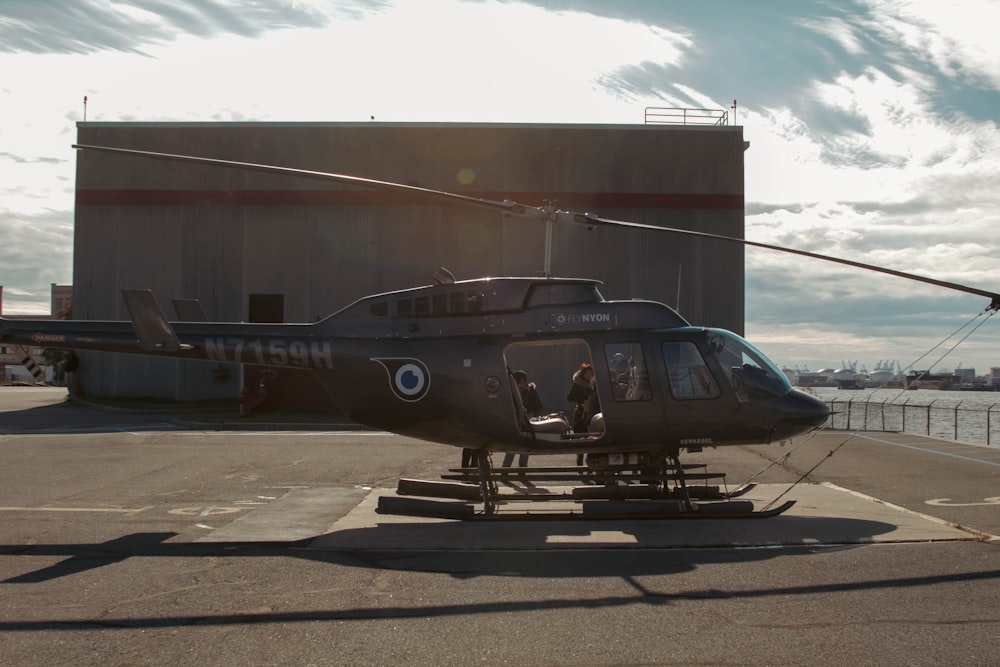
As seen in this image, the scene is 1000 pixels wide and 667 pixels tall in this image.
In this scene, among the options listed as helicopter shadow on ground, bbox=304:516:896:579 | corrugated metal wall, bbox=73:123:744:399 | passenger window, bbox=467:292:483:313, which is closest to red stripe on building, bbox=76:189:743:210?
corrugated metal wall, bbox=73:123:744:399

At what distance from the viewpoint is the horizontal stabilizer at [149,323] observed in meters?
11.0

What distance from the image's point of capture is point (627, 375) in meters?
10.8

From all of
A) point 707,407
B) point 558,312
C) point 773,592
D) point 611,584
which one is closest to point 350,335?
point 558,312

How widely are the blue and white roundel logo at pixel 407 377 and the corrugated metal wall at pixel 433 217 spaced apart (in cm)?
2197

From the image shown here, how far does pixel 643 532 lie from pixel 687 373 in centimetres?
225

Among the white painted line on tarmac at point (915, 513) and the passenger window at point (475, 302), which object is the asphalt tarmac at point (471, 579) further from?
the passenger window at point (475, 302)

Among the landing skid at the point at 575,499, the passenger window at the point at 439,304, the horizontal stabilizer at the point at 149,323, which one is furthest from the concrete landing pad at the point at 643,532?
the horizontal stabilizer at the point at 149,323

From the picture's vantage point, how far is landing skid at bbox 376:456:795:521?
10.3m

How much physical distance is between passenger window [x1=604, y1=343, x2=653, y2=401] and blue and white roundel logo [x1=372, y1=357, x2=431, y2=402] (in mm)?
2507

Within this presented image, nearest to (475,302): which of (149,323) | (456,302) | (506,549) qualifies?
(456,302)

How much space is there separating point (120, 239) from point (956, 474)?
31955 mm

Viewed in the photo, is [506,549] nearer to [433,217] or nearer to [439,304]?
[439,304]

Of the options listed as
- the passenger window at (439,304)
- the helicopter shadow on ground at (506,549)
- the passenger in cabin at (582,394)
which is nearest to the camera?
the helicopter shadow on ground at (506,549)

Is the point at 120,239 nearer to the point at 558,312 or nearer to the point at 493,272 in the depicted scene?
the point at 493,272
